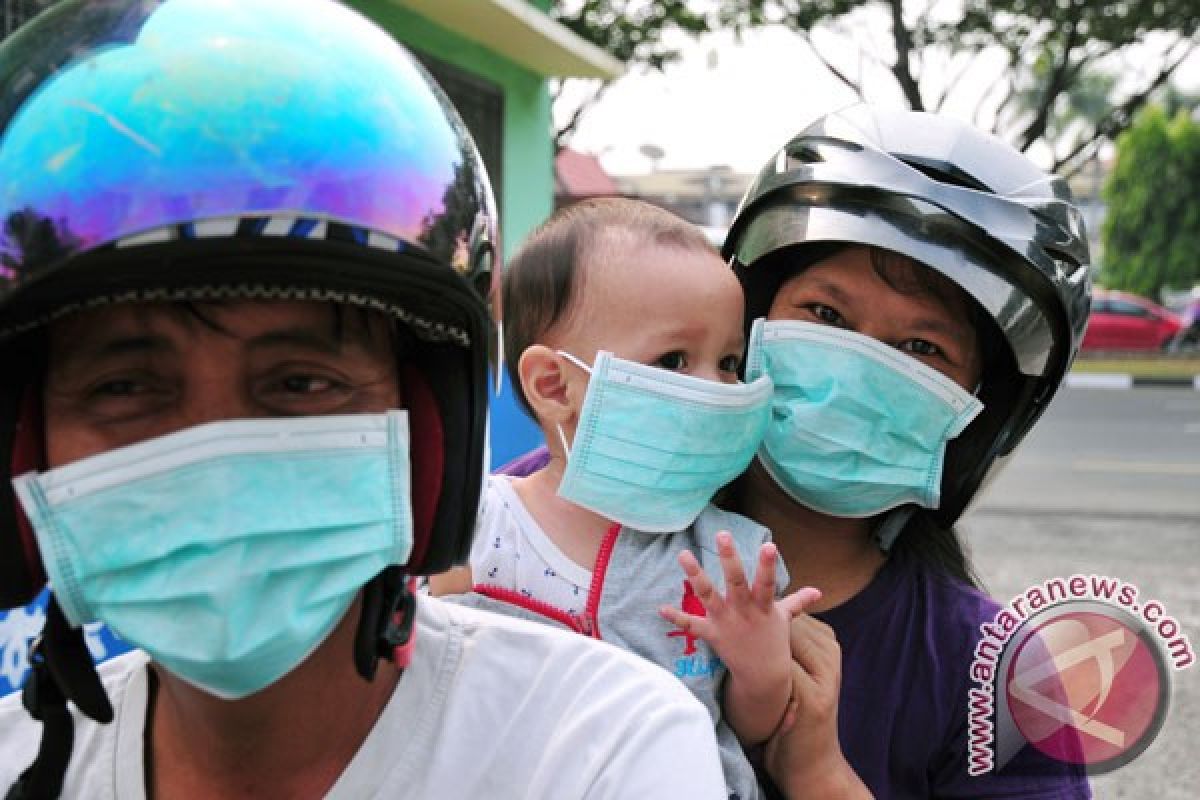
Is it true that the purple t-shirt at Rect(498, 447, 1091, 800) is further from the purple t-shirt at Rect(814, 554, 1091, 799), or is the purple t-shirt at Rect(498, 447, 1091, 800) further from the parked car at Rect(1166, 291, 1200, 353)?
the parked car at Rect(1166, 291, 1200, 353)

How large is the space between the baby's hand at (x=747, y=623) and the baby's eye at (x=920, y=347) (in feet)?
1.63

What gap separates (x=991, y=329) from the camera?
2092mm

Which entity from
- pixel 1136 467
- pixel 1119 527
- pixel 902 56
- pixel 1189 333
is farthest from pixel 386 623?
pixel 1189 333

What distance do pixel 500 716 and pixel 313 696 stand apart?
8.0 inches

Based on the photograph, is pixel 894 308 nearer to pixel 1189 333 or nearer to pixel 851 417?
pixel 851 417

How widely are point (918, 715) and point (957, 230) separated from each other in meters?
0.74

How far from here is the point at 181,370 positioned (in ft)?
4.05

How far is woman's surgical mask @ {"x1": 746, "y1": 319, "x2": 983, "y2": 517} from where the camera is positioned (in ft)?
6.48

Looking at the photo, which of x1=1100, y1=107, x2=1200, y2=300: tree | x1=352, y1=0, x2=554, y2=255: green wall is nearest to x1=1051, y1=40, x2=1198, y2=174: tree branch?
x1=352, y1=0, x2=554, y2=255: green wall

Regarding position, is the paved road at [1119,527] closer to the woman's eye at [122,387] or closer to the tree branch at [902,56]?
the woman's eye at [122,387]

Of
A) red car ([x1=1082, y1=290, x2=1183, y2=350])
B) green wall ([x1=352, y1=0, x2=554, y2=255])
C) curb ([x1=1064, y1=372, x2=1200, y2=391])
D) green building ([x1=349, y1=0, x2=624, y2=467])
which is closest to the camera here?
green building ([x1=349, y1=0, x2=624, y2=467])

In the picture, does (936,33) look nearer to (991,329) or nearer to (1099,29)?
(1099,29)

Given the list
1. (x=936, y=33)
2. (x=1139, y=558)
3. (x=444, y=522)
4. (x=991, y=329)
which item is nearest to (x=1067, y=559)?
(x=1139, y=558)

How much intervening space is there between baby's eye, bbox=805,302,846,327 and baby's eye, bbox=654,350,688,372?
236 mm
